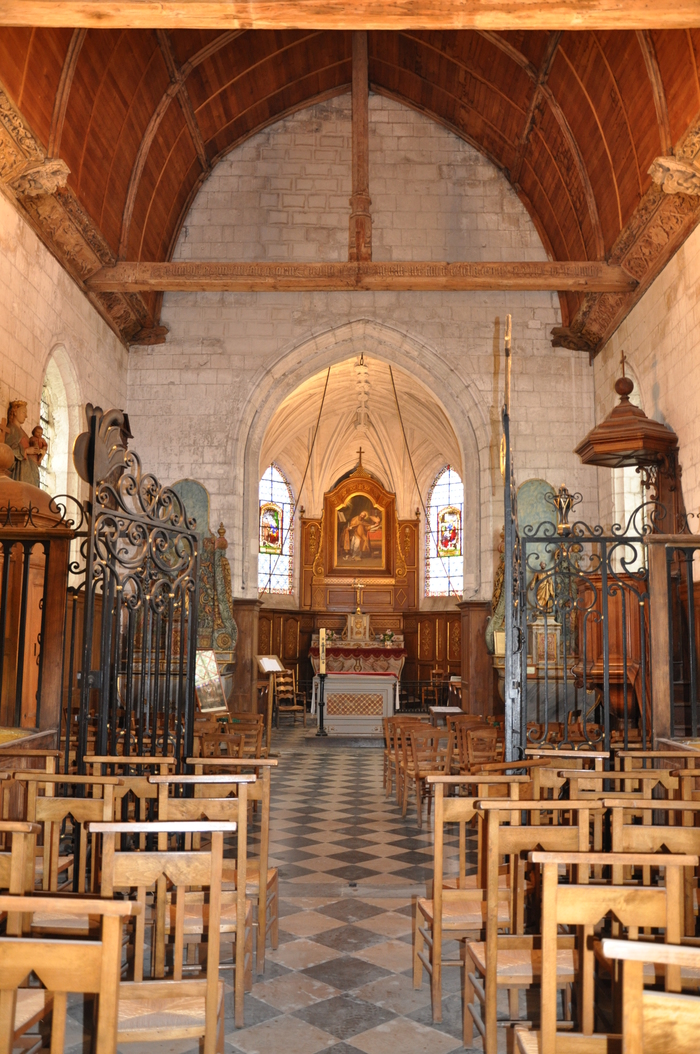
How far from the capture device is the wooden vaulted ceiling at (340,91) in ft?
27.3

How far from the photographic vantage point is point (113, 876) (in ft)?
7.57

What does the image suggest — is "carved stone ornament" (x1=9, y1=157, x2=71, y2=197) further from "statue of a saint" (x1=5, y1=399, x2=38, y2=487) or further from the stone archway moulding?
the stone archway moulding

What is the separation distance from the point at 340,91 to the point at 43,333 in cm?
636

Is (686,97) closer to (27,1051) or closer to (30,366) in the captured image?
(30,366)

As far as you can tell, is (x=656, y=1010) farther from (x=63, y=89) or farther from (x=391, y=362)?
(x=391, y=362)

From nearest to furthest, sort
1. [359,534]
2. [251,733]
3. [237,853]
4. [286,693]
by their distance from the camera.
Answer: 1. [237,853]
2. [251,733]
3. [286,693]
4. [359,534]

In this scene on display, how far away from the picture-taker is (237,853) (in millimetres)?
2996

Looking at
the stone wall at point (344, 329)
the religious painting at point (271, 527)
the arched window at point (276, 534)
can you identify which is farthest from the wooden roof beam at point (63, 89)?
the religious painting at point (271, 527)

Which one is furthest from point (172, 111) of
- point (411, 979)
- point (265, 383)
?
point (411, 979)

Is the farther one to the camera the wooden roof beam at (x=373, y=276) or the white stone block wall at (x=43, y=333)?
the wooden roof beam at (x=373, y=276)

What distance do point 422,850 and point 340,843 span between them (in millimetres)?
589

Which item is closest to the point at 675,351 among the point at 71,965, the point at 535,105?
the point at 535,105

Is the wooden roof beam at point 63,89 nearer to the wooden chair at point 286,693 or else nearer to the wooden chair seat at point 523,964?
the wooden chair seat at point 523,964

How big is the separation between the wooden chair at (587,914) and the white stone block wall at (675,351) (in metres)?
6.74
